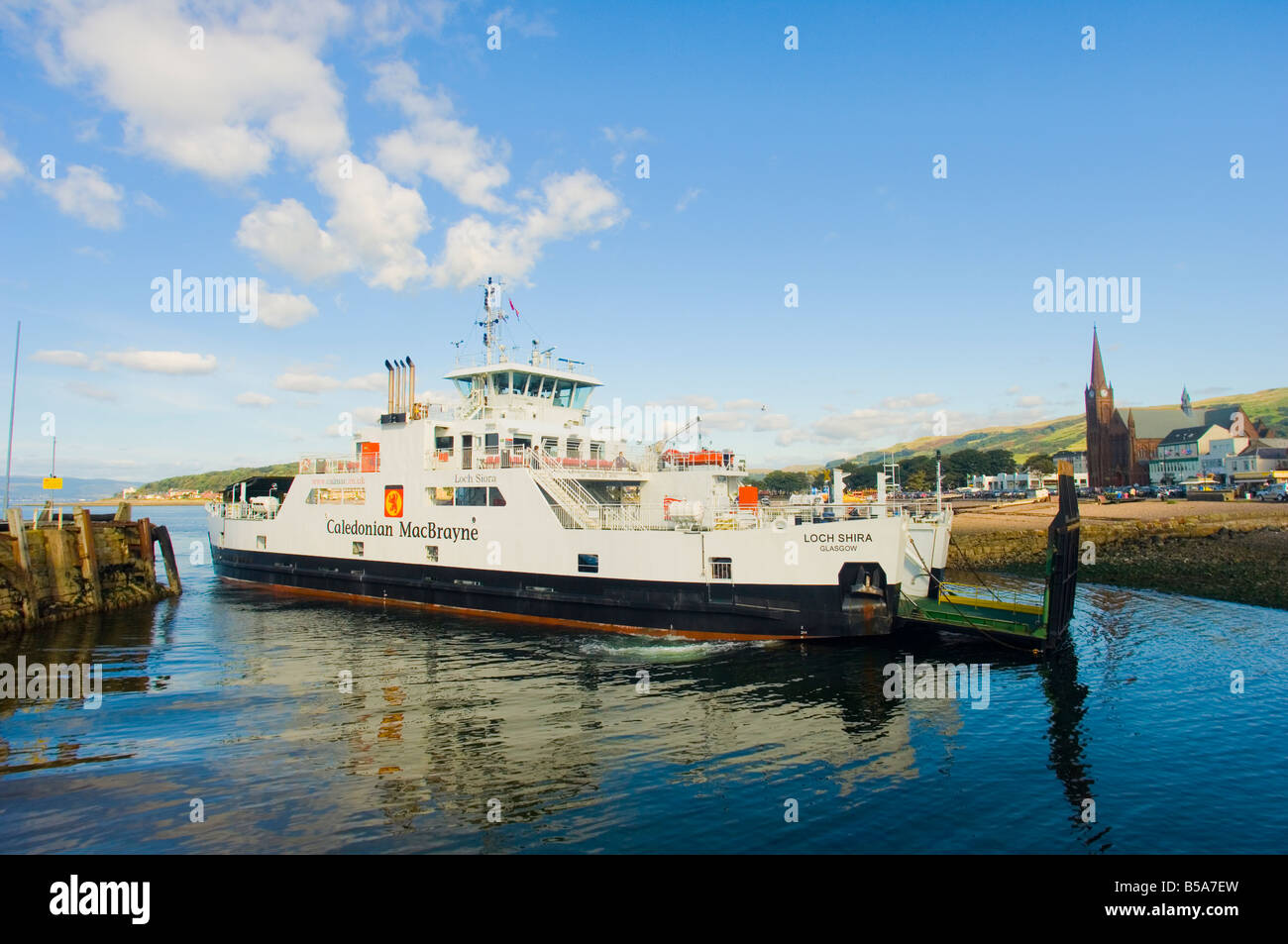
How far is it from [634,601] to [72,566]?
20.6m

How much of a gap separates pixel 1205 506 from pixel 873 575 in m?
43.2

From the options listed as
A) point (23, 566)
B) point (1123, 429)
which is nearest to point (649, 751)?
point (23, 566)

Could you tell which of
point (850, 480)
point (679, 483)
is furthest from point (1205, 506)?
point (850, 480)

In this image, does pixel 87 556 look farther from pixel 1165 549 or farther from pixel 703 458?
pixel 1165 549

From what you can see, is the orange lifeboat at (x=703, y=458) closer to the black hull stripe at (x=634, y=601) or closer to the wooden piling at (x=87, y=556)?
the black hull stripe at (x=634, y=601)

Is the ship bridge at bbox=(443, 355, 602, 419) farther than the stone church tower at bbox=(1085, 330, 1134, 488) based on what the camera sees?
No

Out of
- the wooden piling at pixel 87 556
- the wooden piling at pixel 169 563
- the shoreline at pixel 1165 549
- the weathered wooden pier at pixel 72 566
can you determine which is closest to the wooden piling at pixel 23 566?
the weathered wooden pier at pixel 72 566

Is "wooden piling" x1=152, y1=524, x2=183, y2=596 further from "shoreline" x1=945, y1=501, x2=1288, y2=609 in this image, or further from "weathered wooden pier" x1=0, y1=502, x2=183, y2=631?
"shoreline" x1=945, y1=501, x2=1288, y2=609

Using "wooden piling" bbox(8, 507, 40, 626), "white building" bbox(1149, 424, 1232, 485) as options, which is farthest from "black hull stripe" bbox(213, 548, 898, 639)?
"white building" bbox(1149, 424, 1232, 485)

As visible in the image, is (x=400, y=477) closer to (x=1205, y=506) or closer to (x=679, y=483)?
(x=679, y=483)

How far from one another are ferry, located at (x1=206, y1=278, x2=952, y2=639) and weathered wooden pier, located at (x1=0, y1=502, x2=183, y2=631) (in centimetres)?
373

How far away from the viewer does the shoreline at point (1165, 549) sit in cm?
2550

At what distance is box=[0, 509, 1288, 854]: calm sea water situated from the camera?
8.76m

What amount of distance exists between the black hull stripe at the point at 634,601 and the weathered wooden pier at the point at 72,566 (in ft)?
27.7
